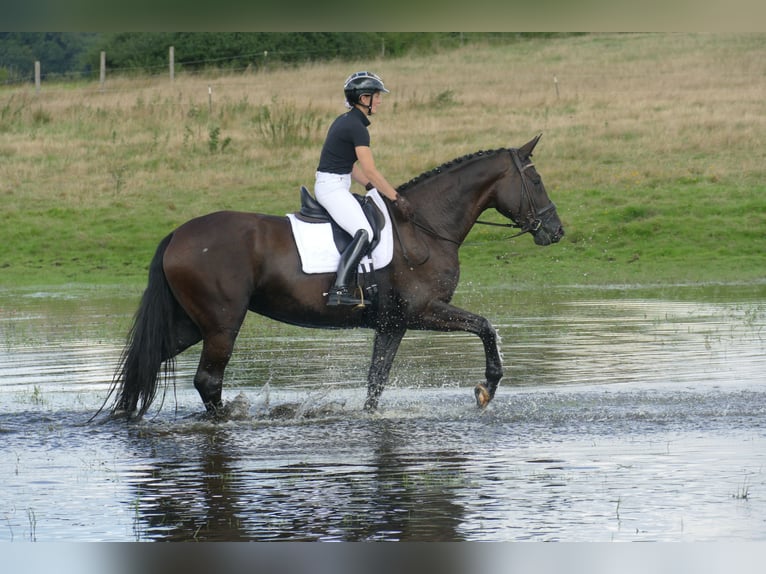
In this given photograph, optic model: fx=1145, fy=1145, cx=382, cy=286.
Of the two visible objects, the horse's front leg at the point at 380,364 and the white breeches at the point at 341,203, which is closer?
the white breeches at the point at 341,203

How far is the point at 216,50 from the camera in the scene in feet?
112

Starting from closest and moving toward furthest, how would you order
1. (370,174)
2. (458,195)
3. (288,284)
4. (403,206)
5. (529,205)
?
1. (370,174)
2. (288,284)
3. (403,206)
4. (458,195)
5. (529,205)

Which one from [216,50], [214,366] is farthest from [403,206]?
[216,50]

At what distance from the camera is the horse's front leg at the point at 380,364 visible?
8.70 metres

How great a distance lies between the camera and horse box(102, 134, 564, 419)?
8.41 m

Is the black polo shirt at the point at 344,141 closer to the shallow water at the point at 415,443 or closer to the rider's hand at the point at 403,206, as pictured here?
the rider's hand at the point at 403,206

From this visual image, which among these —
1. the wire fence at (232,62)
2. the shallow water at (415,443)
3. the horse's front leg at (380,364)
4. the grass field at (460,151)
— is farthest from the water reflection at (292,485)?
the wire fence at (232,62)

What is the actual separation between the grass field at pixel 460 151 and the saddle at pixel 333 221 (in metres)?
6.60

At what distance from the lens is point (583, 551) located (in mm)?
2131

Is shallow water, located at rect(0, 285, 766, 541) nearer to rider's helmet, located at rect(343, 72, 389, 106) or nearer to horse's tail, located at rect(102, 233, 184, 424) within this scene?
horse's tail, located at rect(102, 233, 184, 424)

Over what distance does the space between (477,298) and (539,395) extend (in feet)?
23.9

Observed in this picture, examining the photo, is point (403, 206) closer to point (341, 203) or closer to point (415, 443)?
point (341, 203)

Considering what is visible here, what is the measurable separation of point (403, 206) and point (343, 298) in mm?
906
